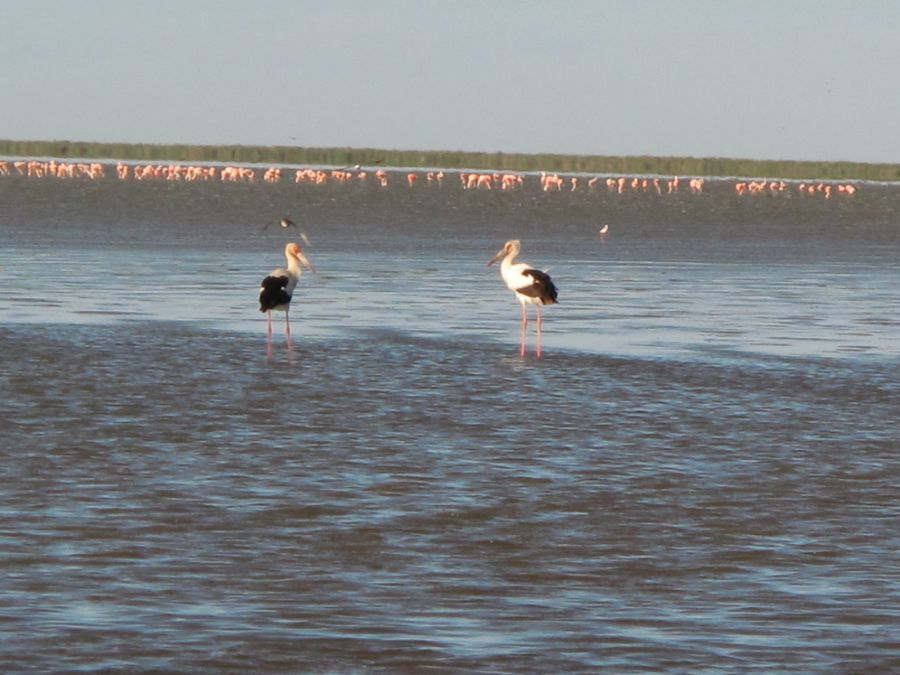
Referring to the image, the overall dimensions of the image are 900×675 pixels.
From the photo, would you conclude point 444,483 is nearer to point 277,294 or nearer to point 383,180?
point 277,294

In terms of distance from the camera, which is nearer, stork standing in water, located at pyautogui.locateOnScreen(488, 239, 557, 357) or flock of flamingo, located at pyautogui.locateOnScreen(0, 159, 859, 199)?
stork standing in water, located at pyautogui.locateOnScreen(488, 239, 557, 357)

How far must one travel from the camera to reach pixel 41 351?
62.4 ft

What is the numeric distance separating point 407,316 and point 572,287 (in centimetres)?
741

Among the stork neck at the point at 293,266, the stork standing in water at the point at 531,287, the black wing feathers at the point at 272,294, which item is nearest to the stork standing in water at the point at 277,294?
the black wing feathers at the point at 272,294

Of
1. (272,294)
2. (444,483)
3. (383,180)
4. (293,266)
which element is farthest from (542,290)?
(383,180)

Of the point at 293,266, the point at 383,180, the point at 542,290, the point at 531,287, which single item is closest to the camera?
the point at 542,290

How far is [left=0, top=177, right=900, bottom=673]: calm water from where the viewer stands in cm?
798

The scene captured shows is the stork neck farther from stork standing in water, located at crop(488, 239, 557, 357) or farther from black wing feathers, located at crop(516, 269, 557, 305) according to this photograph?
black wing feathers, located at crop(516, 269, 557, 305)

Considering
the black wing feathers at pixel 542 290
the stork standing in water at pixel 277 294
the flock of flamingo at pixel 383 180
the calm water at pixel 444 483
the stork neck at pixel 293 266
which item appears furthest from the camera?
the flock of flamingo at pixel 383 180

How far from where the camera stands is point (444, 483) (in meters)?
11.7

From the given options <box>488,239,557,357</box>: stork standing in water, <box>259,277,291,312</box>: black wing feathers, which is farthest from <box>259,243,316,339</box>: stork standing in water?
<box>488,239,557,357</box>: stork standing in water

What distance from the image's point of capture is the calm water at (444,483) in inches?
314

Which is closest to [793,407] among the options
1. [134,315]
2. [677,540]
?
[677,540]

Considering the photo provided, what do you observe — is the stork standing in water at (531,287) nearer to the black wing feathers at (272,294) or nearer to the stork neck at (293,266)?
the stork neck at (293,266)
